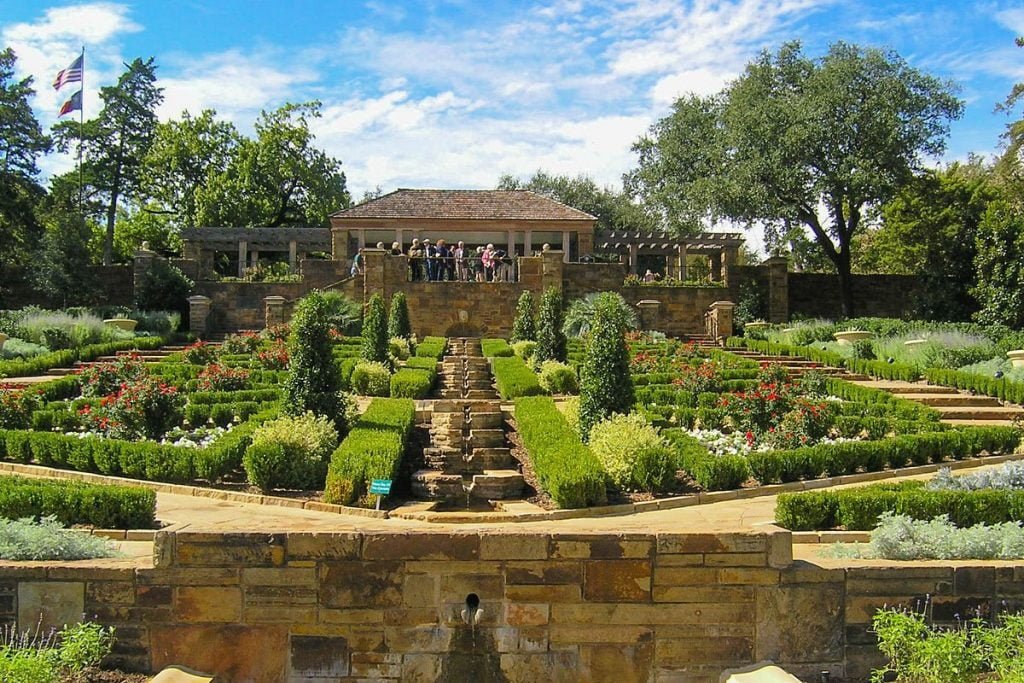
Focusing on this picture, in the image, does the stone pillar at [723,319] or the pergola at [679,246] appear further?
the pergola at [679,246]

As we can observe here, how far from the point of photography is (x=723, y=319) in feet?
93.4

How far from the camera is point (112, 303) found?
106 ft

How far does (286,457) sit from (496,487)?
2605 mm

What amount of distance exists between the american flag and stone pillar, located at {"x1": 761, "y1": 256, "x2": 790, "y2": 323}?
85.0ft

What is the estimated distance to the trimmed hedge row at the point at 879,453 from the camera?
11586 mm

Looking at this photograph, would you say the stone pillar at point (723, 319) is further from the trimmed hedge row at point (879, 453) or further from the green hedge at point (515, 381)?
the trimmed hedge row at point (879, 453)

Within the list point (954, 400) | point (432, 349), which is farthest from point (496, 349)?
point (954, 400)

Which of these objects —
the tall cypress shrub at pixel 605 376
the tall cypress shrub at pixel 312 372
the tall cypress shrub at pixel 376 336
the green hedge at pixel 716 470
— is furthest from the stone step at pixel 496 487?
the tall cypress shrub at pixel 376 336

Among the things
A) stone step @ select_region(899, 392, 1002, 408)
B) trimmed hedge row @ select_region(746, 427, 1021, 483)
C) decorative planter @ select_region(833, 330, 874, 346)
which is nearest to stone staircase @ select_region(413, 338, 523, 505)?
trimmed hedge row @ select_region(746, 427, 1021, 483)

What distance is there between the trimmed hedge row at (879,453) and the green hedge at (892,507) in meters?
2.30

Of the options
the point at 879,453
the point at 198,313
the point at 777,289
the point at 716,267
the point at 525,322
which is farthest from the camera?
the point at 716,267

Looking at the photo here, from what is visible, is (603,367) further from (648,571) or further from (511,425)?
(648,571)

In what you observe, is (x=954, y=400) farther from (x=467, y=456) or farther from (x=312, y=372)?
(x=312, y=372)

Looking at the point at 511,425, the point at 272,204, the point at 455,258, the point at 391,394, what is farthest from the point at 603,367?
the point at 272,204
